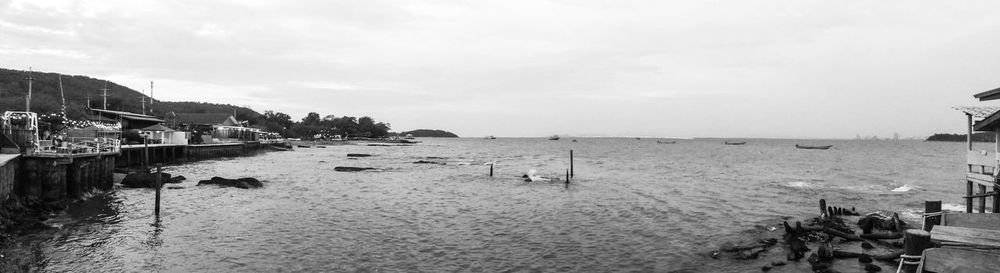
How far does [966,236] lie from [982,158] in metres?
8.99

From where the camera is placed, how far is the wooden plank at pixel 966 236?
29.2 feet

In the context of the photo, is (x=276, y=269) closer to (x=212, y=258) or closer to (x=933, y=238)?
(x=212, y=258)

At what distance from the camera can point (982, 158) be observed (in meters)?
15.5

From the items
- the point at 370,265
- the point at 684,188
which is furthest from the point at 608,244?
the point at 684,188

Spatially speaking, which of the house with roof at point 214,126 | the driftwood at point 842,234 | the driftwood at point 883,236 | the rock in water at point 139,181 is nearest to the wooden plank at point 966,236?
the driftwood at point 842,234

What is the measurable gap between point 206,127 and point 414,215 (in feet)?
250

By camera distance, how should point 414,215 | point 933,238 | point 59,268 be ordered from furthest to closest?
point 414,215, point 59,268, point 933,238

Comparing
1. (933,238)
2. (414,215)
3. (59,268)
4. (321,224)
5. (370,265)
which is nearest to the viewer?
(933,238)

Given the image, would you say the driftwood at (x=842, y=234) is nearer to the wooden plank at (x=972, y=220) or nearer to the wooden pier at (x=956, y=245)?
the wooden pier at (x=956, y=245)

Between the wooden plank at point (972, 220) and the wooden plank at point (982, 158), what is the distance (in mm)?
3391

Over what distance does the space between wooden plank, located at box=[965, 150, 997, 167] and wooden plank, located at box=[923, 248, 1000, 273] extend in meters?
9.28

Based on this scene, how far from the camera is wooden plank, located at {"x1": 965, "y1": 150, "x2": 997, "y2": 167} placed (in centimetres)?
1496

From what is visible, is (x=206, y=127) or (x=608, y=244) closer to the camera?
(x=608, y=244)

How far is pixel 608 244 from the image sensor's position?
1794 cm
